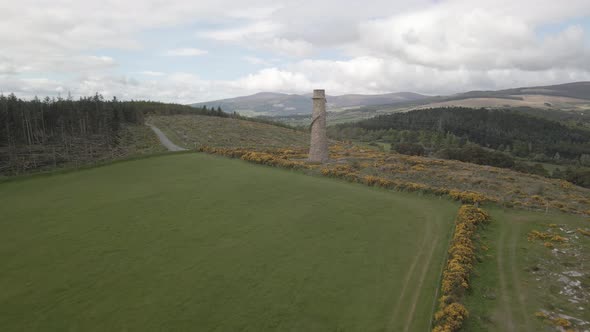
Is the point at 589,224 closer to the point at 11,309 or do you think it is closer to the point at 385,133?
the point at 11,309

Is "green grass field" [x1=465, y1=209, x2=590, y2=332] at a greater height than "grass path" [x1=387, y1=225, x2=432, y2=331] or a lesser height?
lesser

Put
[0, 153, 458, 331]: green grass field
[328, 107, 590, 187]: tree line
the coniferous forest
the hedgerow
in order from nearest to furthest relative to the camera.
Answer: the hedgerow < [0, 153, 458, 331]: green grass field < the coniferous forest < [328, 107, 590, 187]: tree line

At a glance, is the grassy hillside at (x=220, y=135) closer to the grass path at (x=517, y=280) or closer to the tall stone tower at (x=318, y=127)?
the tall stone tower at (x=318, y=127)

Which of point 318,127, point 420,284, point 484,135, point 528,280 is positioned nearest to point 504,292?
point 528,280

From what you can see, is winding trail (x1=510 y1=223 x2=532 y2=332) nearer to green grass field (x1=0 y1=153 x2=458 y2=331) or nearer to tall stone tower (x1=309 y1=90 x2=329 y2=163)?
green grass field (x1=0 y1=153 x2=458 y2=331)

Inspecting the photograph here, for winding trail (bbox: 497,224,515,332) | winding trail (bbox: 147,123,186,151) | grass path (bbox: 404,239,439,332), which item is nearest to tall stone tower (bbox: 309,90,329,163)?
grass path (bbox: 404,239,439,332)

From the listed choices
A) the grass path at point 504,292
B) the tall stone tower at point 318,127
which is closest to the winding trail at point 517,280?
the grass path at point 504,292

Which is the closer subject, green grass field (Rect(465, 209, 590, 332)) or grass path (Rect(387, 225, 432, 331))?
green grass field (Rect(465, 209, 590, 332))
